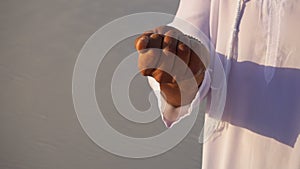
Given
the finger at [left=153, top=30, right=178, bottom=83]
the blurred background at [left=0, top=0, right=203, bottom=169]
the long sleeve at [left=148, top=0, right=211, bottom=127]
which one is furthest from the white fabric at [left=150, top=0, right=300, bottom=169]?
the blurred background at [left=0, top=0, right=203, bottom=169]

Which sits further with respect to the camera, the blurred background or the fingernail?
the blurred background

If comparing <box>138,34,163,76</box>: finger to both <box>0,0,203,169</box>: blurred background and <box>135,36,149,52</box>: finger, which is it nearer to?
<box>135,36,149,52</box>: finger

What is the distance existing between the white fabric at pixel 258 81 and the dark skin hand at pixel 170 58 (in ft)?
0.23

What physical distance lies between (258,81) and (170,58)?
17cm

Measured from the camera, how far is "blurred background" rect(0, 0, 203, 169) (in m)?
1.57

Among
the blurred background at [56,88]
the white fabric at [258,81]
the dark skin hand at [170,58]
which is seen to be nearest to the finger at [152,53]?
the dark skin hand at [170,58]

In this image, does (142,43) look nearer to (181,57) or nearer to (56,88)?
(181,57)

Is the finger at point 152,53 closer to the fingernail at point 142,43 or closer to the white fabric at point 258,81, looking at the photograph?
the fingernail at point 142,43

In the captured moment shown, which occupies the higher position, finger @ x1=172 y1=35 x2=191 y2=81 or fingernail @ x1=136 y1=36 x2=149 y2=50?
fingernail @ x1=136 y1=36 x2=149 y2=50

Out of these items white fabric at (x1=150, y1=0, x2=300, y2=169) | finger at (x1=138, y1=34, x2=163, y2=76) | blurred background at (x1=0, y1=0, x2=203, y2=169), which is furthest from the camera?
blurred background at (x1=0, y1=0, x2=203, y2=169)

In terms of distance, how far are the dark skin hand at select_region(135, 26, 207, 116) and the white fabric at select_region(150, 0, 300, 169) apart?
0.07 meters

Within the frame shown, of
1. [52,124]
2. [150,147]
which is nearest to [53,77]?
[52,124]

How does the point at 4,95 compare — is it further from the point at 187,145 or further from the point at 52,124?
the point at 187,145

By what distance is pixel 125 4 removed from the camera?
63.5 inches
